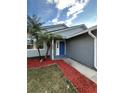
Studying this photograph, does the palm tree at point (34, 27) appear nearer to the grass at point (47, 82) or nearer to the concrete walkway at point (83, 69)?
the grass at point (47, 82)

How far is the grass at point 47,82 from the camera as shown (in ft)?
4.24

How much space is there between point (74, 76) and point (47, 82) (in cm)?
27

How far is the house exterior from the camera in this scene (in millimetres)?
1531

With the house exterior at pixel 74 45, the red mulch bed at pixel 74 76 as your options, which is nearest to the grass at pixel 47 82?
the red mulch bed at pixel 74 76

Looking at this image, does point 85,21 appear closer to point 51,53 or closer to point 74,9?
point 74,9

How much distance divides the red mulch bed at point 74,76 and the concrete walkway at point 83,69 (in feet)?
0.10

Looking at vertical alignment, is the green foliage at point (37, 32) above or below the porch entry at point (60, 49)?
above

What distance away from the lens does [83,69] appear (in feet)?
5.05

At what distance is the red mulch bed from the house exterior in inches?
2.6

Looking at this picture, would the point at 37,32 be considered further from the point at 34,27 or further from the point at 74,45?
the point at 74,45

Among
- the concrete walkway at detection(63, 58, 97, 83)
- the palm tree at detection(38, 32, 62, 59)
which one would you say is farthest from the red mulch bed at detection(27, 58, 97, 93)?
the palm tree at detection(38, 32, 62, 59)
